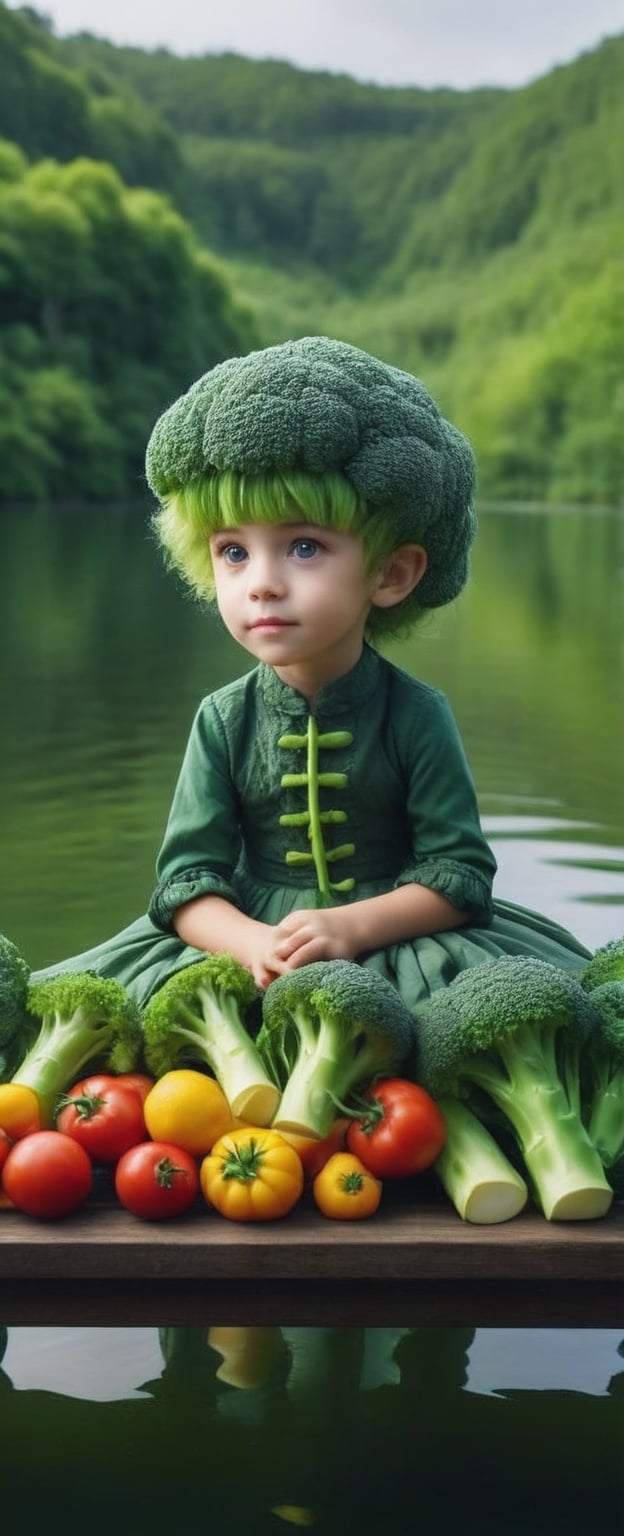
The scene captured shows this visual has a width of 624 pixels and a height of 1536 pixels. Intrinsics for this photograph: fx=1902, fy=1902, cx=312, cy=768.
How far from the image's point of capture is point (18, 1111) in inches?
83.7

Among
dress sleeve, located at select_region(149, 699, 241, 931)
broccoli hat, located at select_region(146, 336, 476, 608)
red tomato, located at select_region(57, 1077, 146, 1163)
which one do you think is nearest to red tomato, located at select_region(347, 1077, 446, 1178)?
red tomato, located at select_region(57, 1077, 146, 1163)

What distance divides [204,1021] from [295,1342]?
0.42m

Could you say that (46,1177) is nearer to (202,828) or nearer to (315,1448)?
(315,1448)

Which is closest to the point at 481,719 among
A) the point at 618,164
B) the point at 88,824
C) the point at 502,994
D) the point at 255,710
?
the point at 88,824

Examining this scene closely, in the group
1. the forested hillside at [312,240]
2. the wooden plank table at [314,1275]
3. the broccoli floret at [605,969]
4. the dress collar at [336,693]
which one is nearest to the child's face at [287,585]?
the dress collar at [336,693]

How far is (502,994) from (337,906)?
52 centimetres

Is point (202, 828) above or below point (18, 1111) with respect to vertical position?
above

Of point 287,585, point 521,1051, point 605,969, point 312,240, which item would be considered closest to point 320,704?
point 287,585

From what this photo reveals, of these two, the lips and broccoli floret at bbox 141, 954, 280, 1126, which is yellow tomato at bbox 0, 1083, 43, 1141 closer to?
broccoli floret at bbox 141, 954, 280, 1126

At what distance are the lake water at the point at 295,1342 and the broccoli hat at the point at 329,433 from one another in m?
0.89

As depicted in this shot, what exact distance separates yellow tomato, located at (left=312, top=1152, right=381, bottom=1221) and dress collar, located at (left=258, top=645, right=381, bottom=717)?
795mm

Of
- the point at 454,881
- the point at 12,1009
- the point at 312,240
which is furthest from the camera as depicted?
the point at 312,240

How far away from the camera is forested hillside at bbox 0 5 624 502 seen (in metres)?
43.0

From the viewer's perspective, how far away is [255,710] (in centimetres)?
270
